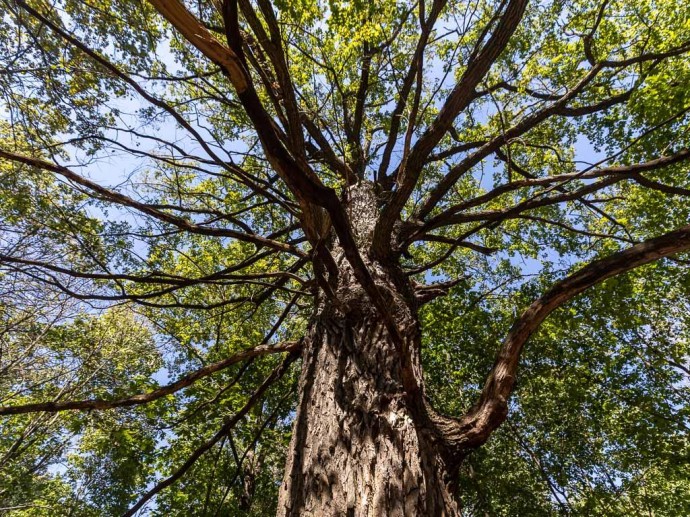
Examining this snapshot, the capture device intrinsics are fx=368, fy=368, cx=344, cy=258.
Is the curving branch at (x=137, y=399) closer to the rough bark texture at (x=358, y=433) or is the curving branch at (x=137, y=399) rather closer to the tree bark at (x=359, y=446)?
the rough bark texture at (x=358, y=433)

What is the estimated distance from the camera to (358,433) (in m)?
1.86

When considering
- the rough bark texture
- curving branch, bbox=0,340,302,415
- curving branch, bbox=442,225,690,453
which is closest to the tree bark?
the rough bark texture

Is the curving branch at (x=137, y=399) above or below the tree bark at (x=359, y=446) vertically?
above

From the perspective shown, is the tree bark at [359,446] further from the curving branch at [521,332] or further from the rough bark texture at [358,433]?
the curving branch at [521,332]

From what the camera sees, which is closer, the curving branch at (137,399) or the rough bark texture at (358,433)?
the rough bark texture at (358,433)

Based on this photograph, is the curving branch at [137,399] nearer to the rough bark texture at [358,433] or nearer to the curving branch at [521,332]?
the rough bark texture at [358,433]

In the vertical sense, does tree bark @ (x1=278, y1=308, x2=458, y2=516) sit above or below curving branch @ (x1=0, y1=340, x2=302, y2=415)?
below

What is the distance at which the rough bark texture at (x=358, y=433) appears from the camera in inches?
64.6

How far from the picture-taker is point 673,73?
498 cm

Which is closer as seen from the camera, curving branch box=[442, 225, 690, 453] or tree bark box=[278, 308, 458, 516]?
tree bark box=[278, 308, 458, 516]

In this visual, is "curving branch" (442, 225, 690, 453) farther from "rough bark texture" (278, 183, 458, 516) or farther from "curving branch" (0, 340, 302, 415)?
"curving branch" (0, 340, 302, 415)

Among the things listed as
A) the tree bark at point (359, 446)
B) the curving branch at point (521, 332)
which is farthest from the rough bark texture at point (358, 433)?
the curving branch at point (521, 332)

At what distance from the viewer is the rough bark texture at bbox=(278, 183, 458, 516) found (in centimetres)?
164

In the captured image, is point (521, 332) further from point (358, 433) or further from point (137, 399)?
point (137, 399)
